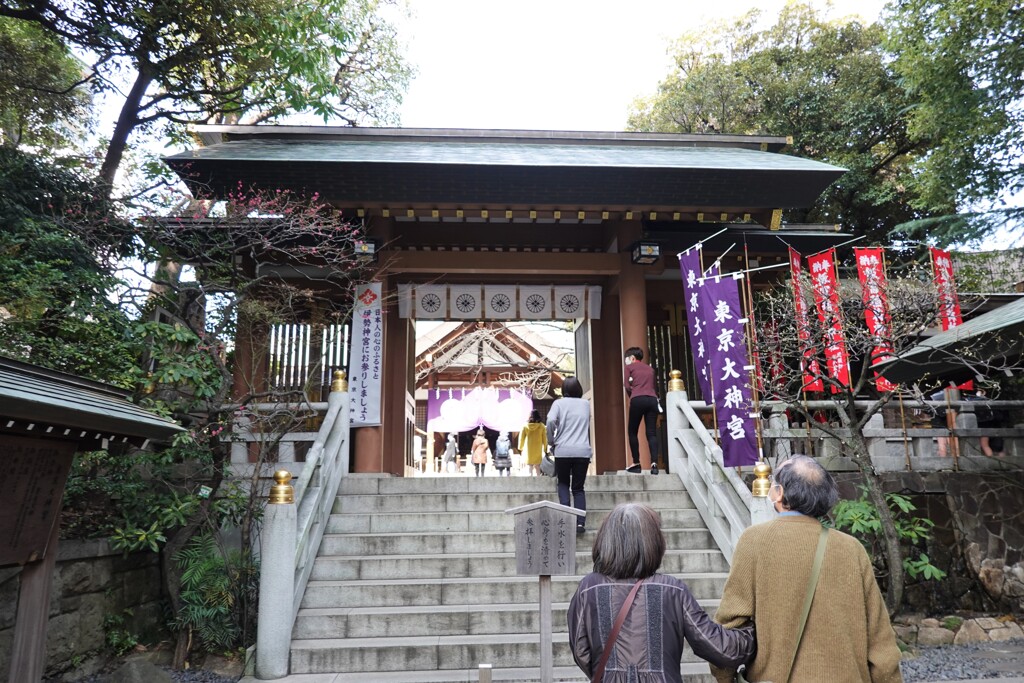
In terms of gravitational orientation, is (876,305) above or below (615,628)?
above

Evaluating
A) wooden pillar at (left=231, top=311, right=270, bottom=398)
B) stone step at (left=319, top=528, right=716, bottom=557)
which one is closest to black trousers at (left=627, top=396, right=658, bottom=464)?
stone step at (left=319, top=528, right=716, bottom=557)

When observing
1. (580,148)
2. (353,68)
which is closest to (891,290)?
(580,148)

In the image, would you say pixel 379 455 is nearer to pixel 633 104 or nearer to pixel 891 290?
pixel 891 290

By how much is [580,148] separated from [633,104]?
1366cm

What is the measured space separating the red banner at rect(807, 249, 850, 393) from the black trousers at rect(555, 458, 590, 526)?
3.11 m

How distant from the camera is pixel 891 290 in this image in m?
8.97

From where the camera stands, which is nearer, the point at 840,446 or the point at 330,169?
the point at 840,446

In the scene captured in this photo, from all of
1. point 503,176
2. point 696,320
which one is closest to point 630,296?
point 696,320

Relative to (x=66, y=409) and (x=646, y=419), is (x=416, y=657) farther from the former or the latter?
(x=646, y=419)

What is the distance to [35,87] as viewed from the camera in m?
11.6

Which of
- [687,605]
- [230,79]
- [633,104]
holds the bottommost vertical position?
[687,605]

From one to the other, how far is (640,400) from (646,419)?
0.38 m

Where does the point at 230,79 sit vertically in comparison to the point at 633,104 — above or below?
below

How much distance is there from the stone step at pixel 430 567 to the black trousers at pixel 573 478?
20.6 inches
